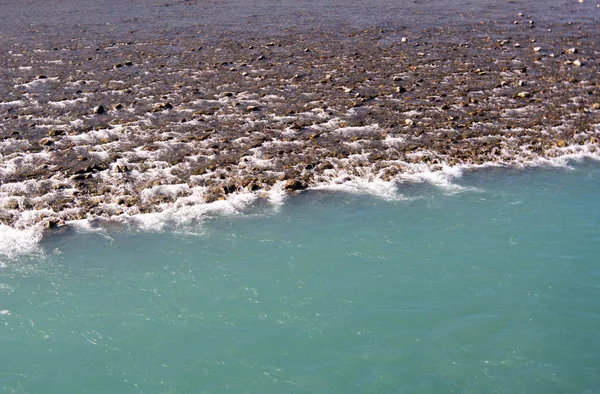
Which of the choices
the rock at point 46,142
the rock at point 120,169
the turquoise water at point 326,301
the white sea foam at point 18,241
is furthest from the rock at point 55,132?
the turquoise water at point 326,301

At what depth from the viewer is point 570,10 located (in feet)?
140

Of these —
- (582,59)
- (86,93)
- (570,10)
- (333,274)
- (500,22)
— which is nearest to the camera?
(333,274)

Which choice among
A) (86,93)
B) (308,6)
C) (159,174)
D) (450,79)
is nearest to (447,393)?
(159,174)

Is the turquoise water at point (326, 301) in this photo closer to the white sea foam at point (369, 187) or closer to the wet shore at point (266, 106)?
the white sea foam at point (369, 187)

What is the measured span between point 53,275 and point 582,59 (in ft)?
88.6

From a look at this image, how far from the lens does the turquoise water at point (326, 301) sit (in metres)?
11.6

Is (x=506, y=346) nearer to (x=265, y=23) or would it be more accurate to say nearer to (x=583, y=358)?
(x=583, y=358)

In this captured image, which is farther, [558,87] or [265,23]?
[265,23]

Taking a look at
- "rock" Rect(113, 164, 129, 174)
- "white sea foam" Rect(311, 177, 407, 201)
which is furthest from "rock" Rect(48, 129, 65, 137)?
"white sea foam" Rect(311, 177, 407, 201)

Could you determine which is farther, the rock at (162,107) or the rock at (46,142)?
the rock at (162,107)

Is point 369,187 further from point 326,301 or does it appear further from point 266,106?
point 266,106

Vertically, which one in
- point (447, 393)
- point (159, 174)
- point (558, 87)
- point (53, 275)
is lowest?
point (447, 393)

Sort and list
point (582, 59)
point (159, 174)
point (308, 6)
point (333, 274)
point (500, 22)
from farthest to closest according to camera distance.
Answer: point (308, 6) → point (500, 22) → point (582, 59) → point (159, 174) → point (333, 274)

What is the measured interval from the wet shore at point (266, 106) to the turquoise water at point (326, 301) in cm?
216
